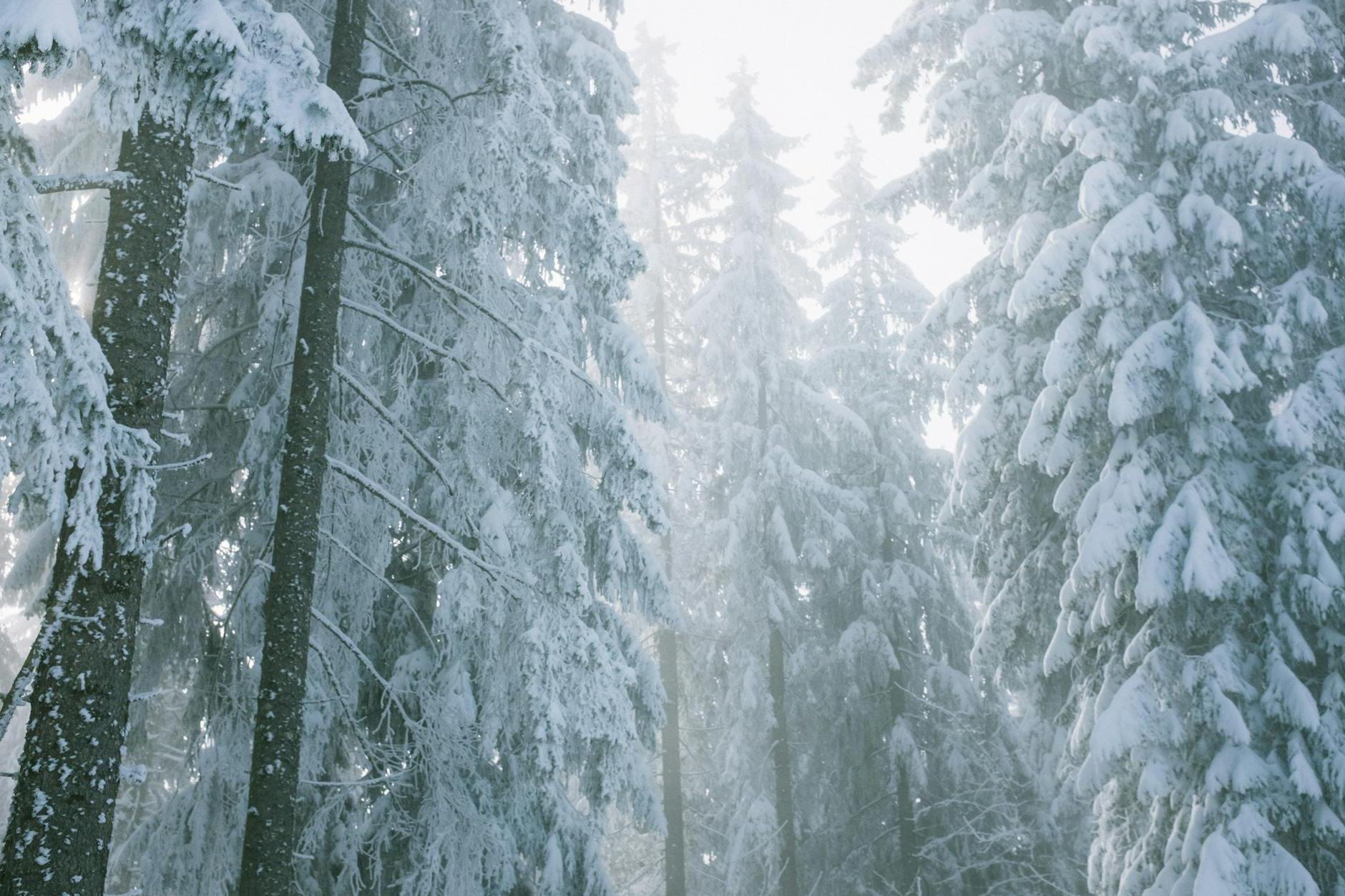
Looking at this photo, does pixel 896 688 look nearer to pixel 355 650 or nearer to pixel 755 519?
pixel 755 519

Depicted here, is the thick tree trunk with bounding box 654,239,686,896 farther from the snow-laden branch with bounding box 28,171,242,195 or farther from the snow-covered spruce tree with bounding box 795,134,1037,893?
the snow-laden branch with bounding box 28,171,242,195

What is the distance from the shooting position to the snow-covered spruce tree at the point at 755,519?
1722 cm

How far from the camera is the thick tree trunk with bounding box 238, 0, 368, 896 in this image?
5.37 metres

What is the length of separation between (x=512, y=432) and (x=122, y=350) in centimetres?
Result: 358

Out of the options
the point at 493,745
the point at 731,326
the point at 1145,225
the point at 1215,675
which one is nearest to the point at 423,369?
the point at 493,745

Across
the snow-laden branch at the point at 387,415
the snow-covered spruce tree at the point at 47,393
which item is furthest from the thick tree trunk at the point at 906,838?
the snow-covered spruce tree at the point at 47,393

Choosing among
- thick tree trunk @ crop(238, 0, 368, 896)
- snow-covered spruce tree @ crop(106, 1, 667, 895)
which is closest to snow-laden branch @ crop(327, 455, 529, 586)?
snow-covered spruce tree @ crop(106, 1, 667, 895)

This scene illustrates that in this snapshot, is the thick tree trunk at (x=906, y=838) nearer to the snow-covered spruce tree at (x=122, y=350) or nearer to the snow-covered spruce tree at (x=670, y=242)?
the snow-covered spruce tree at (x=670, y=242)

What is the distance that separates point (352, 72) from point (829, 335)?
603 inches

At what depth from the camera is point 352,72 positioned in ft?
22.3

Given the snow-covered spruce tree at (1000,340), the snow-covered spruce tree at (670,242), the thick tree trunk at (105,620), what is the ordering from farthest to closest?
the snow-covered spruce tree at (670,242) → the snow-covered spruce tree at (1000,340) → the thick tree trunk at (105,620)

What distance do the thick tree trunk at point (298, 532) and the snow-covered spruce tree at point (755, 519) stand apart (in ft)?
38.3

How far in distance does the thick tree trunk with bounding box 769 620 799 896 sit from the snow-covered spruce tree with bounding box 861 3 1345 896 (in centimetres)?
788

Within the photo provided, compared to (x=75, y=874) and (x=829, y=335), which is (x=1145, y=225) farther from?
(x=829, y=335)
